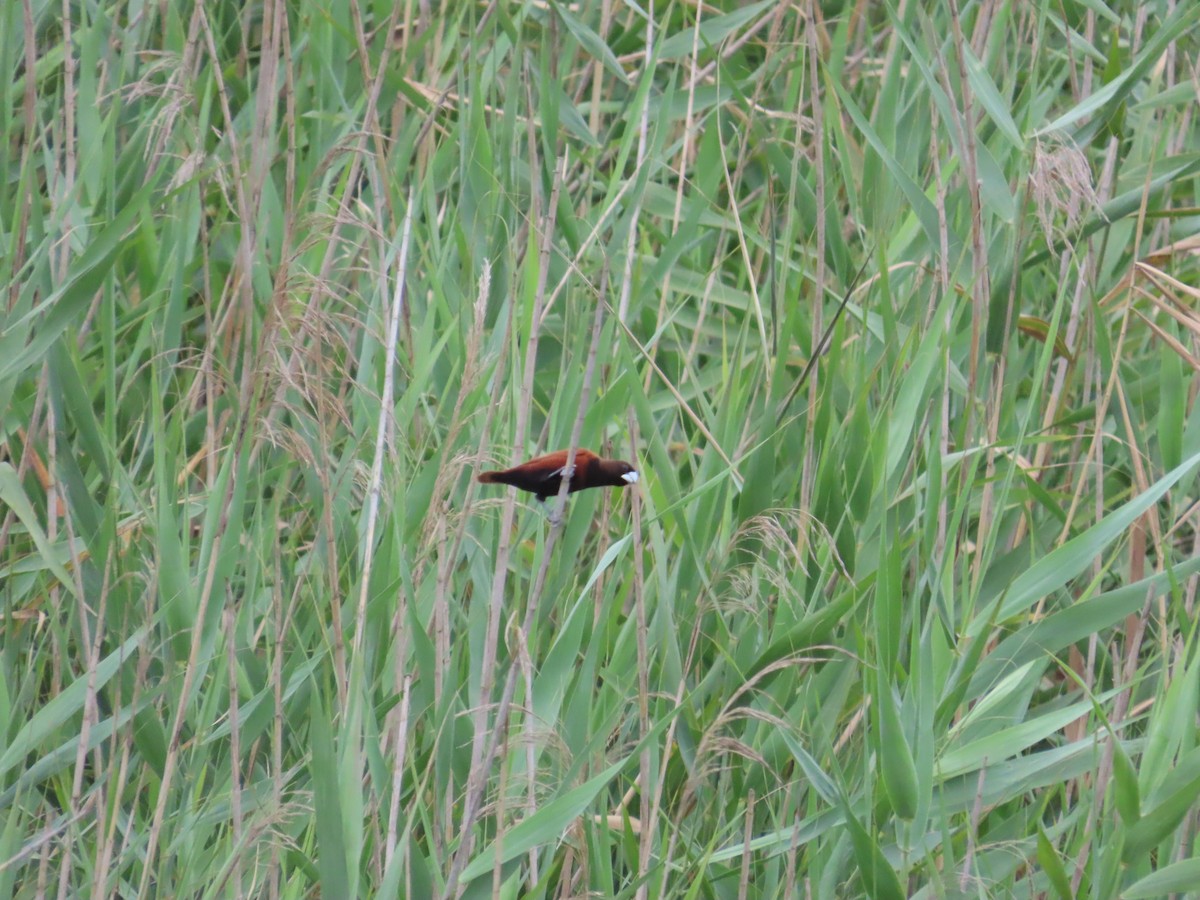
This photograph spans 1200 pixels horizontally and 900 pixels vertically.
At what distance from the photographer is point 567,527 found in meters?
1.54

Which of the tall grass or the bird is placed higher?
the bird

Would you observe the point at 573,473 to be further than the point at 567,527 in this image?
No

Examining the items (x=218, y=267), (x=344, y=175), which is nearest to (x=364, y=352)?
(x=344, y=175)

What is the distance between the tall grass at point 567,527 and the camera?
1.32m

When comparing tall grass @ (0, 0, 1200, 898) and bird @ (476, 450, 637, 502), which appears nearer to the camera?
bird @ (476, 450, 637, 502)

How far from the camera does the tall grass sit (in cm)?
132

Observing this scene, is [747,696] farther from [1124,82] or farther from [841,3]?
[841,3]

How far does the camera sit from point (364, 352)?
174 centimetres

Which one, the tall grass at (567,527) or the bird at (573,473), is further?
the tall grass at (567,527)

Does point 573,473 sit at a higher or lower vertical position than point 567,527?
higher

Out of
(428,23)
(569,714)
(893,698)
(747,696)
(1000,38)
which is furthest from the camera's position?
(428,23)

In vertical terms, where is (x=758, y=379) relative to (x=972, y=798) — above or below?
above

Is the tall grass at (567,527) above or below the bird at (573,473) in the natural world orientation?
below

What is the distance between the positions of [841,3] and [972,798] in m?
1.64
